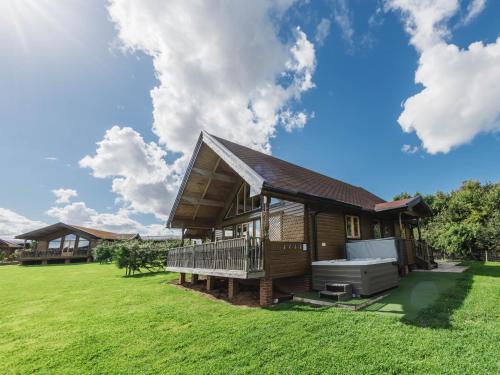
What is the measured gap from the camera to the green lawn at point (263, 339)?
136 inches

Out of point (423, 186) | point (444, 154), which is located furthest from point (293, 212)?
point (423, 186)

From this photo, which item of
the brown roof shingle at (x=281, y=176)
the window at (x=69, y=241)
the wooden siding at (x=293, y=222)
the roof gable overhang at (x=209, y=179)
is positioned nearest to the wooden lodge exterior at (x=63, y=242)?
the window at (x=69, y=241)

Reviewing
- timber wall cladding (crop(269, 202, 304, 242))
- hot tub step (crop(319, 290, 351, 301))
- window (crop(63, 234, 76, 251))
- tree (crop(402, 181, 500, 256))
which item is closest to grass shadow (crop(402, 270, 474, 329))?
hot tub step (crop(319, 290, 351, 301))

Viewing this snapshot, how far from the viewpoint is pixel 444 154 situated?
2334cm

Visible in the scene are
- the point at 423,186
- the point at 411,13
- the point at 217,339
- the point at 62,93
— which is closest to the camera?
the point at 217,339

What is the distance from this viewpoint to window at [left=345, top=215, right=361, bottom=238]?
35.9 feet

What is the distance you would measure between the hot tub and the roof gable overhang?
3377 mm

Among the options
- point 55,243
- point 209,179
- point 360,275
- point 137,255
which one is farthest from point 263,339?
point 55,243

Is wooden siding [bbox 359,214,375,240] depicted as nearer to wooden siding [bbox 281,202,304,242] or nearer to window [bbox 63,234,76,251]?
wooden siding [bbox 281,202,304,242]

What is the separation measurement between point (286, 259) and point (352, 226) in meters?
5.22

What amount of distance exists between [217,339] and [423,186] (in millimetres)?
40699

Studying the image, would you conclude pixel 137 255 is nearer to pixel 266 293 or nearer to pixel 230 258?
pixel 230 258

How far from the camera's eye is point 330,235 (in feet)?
31.9

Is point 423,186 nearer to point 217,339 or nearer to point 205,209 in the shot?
point 205,209
